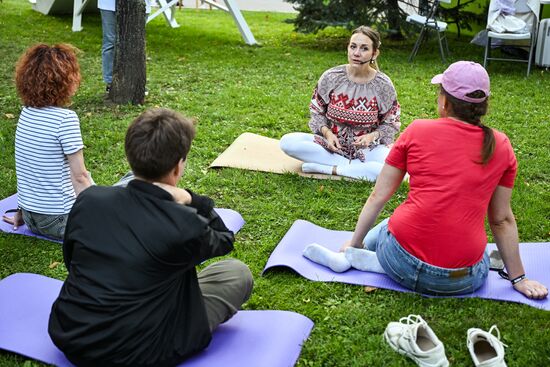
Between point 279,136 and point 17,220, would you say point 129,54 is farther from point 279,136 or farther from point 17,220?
point 17,220

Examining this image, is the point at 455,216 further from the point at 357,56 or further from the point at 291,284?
the point at 357,56

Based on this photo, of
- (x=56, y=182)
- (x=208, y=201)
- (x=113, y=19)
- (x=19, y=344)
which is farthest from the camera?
(x=113, y=19)

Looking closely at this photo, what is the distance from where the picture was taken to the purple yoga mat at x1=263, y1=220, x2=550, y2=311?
3541mm

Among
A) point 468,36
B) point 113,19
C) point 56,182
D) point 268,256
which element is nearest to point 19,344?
point 56,182

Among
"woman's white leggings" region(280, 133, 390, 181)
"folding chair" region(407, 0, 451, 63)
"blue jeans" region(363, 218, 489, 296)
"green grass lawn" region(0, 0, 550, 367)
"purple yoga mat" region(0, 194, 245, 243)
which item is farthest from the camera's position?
"folding chair" region(407, 0, 451, 63)

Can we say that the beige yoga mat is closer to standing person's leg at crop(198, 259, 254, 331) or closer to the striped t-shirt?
the striped t-shirt

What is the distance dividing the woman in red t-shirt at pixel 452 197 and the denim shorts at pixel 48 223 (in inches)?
71.6

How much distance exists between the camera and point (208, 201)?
9.00 ft

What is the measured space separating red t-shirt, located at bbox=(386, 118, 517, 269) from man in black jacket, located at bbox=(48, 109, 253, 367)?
113cm

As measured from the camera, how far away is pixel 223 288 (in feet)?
10.1

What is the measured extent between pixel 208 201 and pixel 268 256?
144 centimetres

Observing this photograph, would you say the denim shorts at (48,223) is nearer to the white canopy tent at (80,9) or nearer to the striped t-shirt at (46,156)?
the striped t-shirt at (46,156)

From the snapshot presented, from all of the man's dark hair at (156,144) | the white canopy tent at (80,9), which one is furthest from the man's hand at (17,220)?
the white canopy tent at (80,9)

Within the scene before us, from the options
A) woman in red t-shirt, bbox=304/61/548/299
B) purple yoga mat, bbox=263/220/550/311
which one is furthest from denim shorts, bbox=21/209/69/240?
woman in red t-shirt, bbox=304/61/548/299
